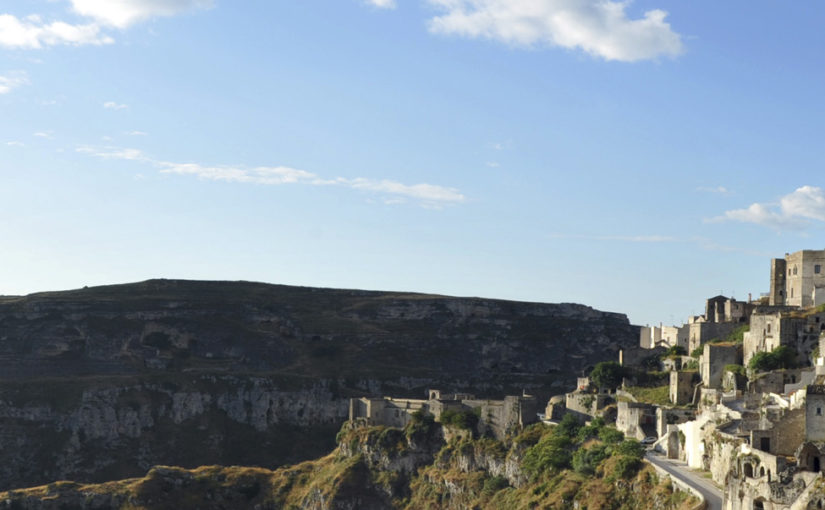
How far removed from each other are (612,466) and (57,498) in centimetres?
6096

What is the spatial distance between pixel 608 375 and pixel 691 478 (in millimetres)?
35081

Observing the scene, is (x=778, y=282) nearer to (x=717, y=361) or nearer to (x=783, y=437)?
(x=717, y=361)

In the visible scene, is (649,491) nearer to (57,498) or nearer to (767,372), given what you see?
(767,372)

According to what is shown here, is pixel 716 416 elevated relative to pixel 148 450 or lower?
elevated

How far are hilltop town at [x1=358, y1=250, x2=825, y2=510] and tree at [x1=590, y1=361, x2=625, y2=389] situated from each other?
10 cm

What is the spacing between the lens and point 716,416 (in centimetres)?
8712

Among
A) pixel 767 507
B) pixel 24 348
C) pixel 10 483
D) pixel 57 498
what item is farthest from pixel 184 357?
pixel 767 507

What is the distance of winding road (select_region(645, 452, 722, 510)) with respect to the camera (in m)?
75.8

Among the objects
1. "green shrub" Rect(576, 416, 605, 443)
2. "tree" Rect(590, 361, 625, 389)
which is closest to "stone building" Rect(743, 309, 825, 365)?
"green shrub" Rect(576, 416, 605, 443)

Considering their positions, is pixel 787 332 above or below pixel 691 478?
above

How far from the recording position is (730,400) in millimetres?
92125

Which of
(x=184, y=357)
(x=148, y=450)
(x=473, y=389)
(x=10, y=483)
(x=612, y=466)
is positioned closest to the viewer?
(x=612, y=466)

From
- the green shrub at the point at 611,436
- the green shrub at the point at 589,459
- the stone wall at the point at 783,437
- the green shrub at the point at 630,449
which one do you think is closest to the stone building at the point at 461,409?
the green shrub at the point at 611,436

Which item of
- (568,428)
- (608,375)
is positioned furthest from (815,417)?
(608,375)
